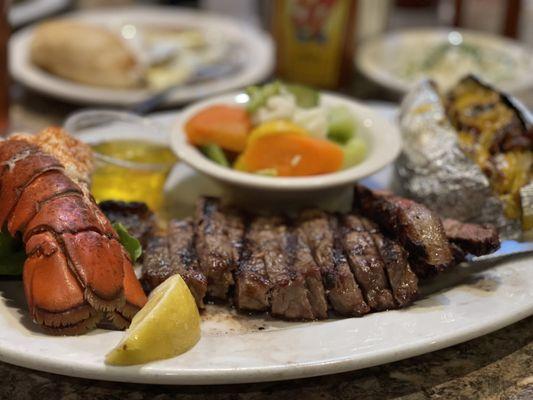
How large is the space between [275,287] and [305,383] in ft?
0.95

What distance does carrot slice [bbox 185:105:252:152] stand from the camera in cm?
272

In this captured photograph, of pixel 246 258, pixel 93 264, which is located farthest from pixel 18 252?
pixel 246 258

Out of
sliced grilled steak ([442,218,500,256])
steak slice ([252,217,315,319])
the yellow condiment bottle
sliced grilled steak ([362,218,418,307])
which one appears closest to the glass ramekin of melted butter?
steak slice ([252,217,315,319])

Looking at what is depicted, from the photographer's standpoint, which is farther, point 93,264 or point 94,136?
point 94,136

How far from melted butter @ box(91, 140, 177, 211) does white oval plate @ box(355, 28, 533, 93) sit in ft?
5.18

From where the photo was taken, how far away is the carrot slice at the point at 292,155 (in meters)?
2.63

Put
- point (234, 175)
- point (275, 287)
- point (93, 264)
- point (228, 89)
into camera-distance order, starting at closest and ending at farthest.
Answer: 1. point (93, 264)
2. point (275, 287)
3. point (234, 175)
4. point (228, 89)

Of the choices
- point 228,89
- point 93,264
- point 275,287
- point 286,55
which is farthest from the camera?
point 286,55

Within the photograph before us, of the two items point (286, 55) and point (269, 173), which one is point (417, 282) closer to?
point (269, 173)

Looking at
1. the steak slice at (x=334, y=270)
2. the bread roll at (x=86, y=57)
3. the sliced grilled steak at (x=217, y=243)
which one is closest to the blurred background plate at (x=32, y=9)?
the bread roll at (x=86, y=57)

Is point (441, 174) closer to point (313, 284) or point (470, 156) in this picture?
point (470, 156)

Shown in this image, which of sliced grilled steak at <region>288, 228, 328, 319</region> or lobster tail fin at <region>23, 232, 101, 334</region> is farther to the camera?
sliced grilled steak at <region>288, 228, 328, 319</region>

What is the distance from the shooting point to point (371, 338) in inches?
76.4

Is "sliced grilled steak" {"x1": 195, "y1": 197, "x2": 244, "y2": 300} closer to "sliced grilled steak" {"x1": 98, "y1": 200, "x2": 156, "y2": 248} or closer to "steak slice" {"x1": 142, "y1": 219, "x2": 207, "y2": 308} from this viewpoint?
"steak slice" {"x1": 142, "y1": 219, "x2": 207, "y2": 308}
